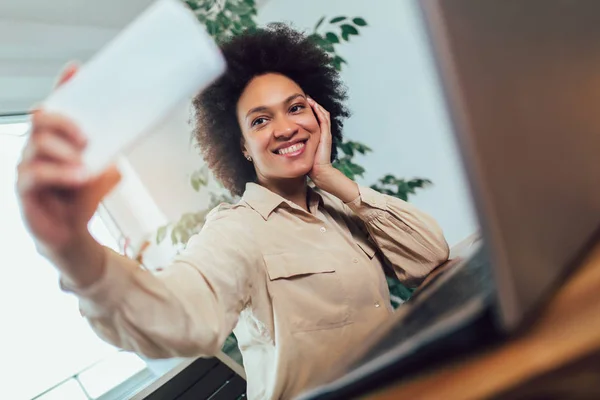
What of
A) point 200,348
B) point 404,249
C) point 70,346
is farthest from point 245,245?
point 70,346

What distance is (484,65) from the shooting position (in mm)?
201

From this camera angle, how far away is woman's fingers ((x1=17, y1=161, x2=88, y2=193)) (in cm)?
24

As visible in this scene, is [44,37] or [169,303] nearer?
[169,303]

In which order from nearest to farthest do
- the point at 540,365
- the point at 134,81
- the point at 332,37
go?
Result: 1. the point at 540,365
2. the point at 134,81
3. the point at 332,37

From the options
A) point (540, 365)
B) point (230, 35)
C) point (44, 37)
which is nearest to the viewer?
point (540, 365)

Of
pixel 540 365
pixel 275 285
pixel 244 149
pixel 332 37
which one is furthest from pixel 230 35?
pixel 540 365

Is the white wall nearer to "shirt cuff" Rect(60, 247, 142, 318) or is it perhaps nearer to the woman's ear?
the woman's ear

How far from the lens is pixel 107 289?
0.28 metres

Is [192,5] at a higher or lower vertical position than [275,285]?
higher

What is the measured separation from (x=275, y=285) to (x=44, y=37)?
61cm

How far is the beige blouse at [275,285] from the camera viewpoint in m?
0.30

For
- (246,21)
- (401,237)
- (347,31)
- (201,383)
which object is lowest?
(201,383)

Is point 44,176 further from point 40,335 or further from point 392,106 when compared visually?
point 392,106

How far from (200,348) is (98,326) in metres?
0.08
